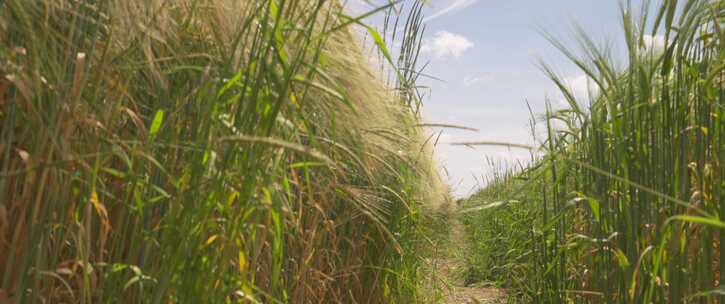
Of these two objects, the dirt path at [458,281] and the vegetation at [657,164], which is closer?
the vegetation at [657,164]

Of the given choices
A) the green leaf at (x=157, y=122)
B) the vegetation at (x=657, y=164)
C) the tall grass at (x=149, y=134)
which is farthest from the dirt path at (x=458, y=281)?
the green leaf at (x=157, y=122)

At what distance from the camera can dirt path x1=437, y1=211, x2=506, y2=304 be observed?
11.7ft

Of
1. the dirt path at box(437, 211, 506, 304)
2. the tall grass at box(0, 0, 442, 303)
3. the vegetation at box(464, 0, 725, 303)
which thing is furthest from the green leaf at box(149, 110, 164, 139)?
the dirt path at box(437, 211, 506, 304)

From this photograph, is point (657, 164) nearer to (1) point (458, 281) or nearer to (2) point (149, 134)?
(2) point (149, 134)

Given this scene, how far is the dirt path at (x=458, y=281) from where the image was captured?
358cm

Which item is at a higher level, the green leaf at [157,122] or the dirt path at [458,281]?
the green leaf at [157,122]

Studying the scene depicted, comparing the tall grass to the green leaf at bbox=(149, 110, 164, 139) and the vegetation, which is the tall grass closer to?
the green leaf at bbox=(149, 110, 164, 139)

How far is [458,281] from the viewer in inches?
221

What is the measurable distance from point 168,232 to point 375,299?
167 centimetres

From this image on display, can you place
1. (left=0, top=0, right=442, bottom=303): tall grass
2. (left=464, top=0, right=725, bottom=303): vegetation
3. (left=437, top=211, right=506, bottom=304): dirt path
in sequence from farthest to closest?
(left=437, top=211, right=506, bottom=304): dirt path, (left=464, top=0, right=725, bottom=303): vegetation, (left=0, top=0, right=442, bottom=303): tall grass

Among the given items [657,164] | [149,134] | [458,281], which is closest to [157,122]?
[149,134]

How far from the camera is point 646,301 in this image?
5.39 feet

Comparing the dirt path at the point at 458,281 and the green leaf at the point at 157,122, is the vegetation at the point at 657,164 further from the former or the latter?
the dirt path at the point at 458,281

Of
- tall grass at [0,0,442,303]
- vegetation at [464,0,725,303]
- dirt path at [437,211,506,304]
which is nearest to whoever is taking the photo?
tall grass at [0,0,442,303]
